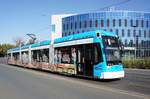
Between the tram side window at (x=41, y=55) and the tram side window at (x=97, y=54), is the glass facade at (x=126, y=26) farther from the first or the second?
the tram side window at (x=97, y=54)

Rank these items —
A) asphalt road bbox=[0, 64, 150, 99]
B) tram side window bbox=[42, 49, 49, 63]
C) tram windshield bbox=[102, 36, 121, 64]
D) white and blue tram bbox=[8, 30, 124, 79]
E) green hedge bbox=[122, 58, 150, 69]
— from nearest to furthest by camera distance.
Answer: asphalt road bbox=[0, 64, 150, 99], white and blue tram bbox=[8, 30, 124, 79], tram windshield bbox=[102, 36, 121, 64], tram side window bbox=[42, 49, 49, 63], green hedge bbox=[122, 58, 150, 69]

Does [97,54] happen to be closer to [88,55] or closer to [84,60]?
[88,55]

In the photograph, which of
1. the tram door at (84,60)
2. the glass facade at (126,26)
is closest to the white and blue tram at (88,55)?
the tram door at (84,60)

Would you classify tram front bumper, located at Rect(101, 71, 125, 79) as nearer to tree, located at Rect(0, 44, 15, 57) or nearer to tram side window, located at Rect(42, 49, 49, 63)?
tram side window, located at Rect(42, 49, 49, 63)

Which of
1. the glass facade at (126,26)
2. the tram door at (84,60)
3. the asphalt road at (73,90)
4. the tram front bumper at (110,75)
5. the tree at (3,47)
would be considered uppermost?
the glass facade at (126,26)

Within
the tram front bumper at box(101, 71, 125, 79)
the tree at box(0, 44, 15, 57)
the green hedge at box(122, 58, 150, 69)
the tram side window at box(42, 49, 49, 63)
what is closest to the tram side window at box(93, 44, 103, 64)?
the tram front bumper at box(101, 71, 125, 79)

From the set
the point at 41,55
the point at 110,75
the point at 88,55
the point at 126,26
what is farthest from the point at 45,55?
the point at 126,26

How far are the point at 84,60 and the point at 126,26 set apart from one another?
74168 millimetres

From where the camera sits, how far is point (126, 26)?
308 ft

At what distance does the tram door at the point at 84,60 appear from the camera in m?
20.9

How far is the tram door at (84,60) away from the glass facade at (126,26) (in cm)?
7077

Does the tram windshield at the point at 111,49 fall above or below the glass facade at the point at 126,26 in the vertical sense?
below

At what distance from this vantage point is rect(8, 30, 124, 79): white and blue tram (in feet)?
64.6

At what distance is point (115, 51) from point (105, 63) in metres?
1.30
